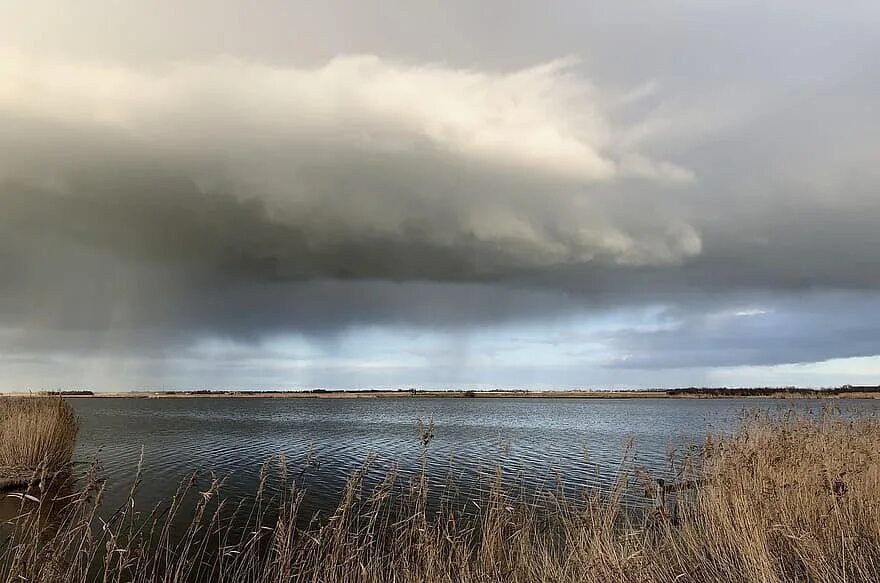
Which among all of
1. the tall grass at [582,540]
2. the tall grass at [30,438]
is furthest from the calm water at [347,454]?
the tall grass at [582,540]

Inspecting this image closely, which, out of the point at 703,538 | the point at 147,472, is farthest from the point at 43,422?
the point at 703,538

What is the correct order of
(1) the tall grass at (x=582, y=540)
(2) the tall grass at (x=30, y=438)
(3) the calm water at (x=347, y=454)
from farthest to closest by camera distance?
(2) the tall grass at (x=30, y=438), (3) the calm water at (x=347, y=454), (1) the tall grass at (x=582, y=540)

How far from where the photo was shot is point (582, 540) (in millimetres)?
7117

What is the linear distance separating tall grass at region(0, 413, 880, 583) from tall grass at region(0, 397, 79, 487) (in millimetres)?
7533

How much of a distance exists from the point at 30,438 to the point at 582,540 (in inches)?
716

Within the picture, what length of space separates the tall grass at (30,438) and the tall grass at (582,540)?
7.53m

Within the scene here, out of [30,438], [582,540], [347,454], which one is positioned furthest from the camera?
[347,454]

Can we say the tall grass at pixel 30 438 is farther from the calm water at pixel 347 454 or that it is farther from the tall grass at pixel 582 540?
the tall grass at pixel 582 540

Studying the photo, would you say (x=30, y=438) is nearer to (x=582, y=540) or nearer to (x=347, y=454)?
(x=347, y=454)

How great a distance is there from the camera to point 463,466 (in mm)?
20062

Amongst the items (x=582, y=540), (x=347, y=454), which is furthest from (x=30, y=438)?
(x=582, y=540)

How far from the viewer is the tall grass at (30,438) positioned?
17656mm

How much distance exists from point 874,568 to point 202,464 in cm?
2086

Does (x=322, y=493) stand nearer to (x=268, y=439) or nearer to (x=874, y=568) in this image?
(x=874, y=568)
